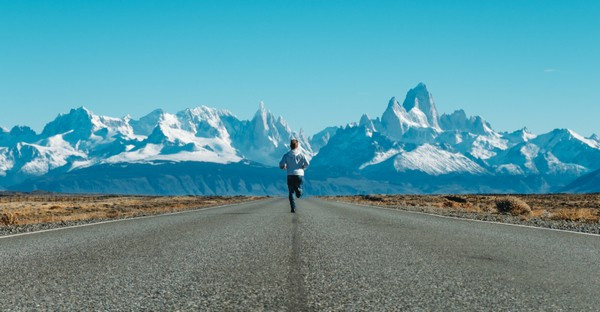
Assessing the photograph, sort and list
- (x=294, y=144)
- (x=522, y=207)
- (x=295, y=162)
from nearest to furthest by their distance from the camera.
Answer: (x=294, y=144), (x=295, y=162), (x=522, y=207)

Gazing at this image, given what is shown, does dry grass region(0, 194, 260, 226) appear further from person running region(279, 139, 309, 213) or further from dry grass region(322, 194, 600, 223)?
dry grass region(322, 194, 600, 223)

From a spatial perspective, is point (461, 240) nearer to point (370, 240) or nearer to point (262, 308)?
point (370, 240)

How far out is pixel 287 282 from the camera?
793 centimetres

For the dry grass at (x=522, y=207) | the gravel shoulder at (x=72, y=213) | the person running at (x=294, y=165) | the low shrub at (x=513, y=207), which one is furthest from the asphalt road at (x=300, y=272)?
the low shrub at (x=513, y=207)

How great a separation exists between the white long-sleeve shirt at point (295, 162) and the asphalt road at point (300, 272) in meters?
9.95

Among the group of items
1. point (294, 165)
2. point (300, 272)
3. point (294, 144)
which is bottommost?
point (300, 272)

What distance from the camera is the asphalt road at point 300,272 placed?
269 inches

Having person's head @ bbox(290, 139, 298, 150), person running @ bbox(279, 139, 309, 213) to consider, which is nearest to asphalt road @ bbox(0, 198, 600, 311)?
person's head @ bbox(290, 139, 298, 150)

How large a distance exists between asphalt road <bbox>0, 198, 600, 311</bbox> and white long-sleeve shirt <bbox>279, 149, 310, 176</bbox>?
9.95 m

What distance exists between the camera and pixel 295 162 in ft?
83.0

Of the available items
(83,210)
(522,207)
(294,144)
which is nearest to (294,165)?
(294,144)

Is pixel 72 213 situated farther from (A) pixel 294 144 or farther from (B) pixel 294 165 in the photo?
(A) pixel 294 144

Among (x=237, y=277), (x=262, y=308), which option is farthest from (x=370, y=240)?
(x=262, y=308)

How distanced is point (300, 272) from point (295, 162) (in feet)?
54.4
